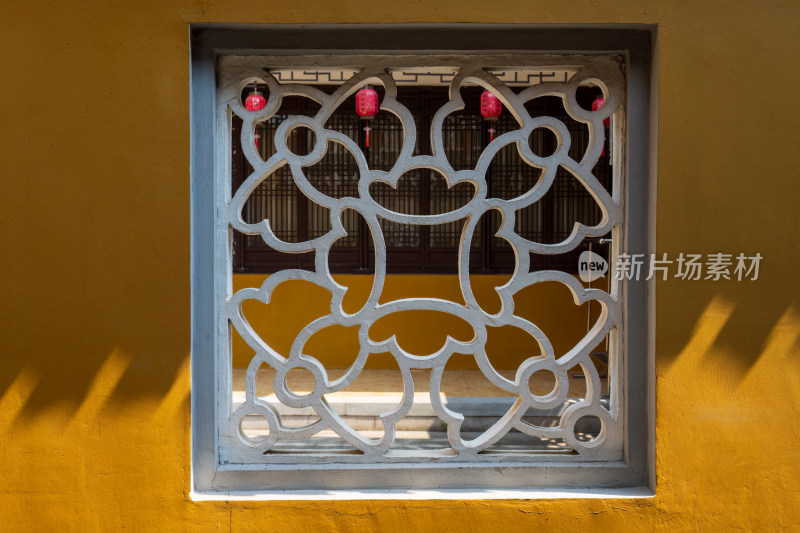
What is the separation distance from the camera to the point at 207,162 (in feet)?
7.61

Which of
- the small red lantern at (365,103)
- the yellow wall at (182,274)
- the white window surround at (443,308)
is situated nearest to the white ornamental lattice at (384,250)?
the white window surround at (443,308)

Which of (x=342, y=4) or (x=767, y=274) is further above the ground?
(x=342, y=4)

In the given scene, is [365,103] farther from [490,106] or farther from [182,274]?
[182,274]

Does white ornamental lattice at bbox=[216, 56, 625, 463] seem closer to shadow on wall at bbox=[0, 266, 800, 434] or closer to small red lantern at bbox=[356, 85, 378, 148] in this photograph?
shadow on wall at bbox=[0, 266, 800, 434]

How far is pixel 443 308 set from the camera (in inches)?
94.3

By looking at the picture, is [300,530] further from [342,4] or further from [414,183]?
[414,183]

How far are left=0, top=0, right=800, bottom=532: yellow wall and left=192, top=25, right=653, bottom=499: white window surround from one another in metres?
0.07

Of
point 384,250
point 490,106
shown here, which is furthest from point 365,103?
point 384,250

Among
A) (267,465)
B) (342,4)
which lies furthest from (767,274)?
(267,465)

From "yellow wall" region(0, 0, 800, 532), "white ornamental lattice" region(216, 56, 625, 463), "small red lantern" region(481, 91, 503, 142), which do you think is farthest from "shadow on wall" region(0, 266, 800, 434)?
"small red lantern" region(481, 91, 503, 142)

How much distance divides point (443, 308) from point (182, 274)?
2.91 ft

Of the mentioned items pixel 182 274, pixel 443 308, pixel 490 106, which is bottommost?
pixel 443 308

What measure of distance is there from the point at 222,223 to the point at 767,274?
185cm

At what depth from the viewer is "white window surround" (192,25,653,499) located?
2.30 metres
